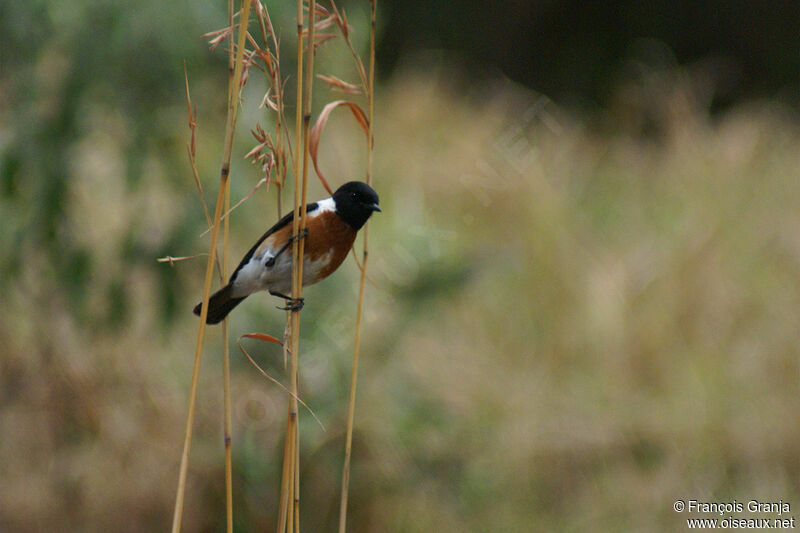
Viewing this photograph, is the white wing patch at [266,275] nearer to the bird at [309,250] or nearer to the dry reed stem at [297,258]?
the bird at [309,250]

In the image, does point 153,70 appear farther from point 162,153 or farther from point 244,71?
point 244,71

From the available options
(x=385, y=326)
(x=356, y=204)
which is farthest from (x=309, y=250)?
(x=385, y=326)

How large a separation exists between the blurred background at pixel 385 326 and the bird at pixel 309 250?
2.67ft

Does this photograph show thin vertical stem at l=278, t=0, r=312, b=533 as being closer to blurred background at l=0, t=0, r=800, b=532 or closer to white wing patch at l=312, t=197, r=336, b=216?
white wing patch at l=312, t=197, r=336, b=216

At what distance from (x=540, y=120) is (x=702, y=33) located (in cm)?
342

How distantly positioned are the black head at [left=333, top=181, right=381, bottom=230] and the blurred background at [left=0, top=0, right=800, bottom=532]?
2.80 ft

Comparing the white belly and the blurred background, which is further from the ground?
the white belly

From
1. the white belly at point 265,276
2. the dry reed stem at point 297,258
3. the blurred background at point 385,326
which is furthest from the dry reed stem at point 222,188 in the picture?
the blurred background at point 385,326

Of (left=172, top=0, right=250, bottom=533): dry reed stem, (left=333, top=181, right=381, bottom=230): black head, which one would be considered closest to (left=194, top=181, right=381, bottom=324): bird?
(left=333, top=181, right=381, bottom=230): black head

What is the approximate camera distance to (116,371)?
206cm

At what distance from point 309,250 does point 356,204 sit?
6 centimetres

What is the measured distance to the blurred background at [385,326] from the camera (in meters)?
1.65

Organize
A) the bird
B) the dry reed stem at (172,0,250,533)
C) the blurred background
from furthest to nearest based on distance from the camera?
the blurred background → the bird → the dry reed stem at (172,0,250,533)

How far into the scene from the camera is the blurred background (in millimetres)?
1650
